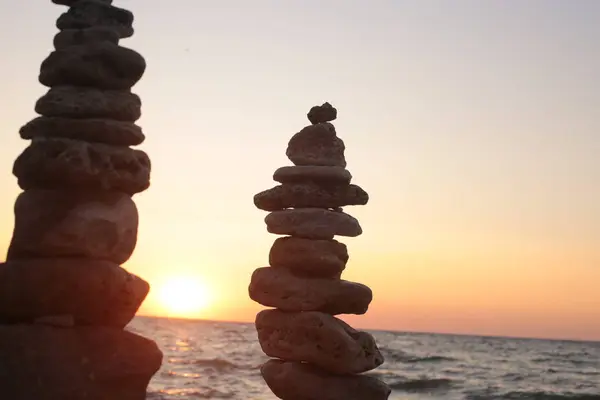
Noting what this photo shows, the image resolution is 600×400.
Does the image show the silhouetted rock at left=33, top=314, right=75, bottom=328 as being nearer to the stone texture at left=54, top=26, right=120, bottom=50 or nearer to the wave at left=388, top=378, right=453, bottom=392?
the stone texture at left=54, top=26, right=120, bottom=50

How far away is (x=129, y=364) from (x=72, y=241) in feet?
5.39

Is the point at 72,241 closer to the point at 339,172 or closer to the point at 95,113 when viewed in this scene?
the point at 95,113

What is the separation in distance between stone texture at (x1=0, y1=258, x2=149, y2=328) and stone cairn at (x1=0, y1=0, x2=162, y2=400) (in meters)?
0.01

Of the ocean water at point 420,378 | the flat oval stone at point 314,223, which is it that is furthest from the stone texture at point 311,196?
the ocean water at point 420,378

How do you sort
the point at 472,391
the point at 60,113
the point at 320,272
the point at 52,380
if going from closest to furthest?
1. the point at 52,380
2. the point at 60,113
3. the point at 320,272
4. the point at 472,391

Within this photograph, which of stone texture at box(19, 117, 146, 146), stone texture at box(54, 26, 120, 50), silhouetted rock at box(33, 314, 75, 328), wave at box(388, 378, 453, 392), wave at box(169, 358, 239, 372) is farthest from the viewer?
wave at box(169, 358, 239, 372)

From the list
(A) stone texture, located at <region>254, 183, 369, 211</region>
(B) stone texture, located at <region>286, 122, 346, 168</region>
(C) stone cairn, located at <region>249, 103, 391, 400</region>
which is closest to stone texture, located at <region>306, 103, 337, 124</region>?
(B) stone texture, located at <region>286, 122, 346, 168</region>

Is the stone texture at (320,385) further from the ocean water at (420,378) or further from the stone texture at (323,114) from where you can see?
the ocean water at (420,378)

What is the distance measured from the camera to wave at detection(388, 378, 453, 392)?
36094 millimetres

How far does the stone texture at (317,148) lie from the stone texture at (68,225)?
5.48 meters

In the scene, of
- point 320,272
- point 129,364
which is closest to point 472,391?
point 320,272

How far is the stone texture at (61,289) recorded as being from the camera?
9.48 metres

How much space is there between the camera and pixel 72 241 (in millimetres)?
9617

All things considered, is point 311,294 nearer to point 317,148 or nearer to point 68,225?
point 317,148
